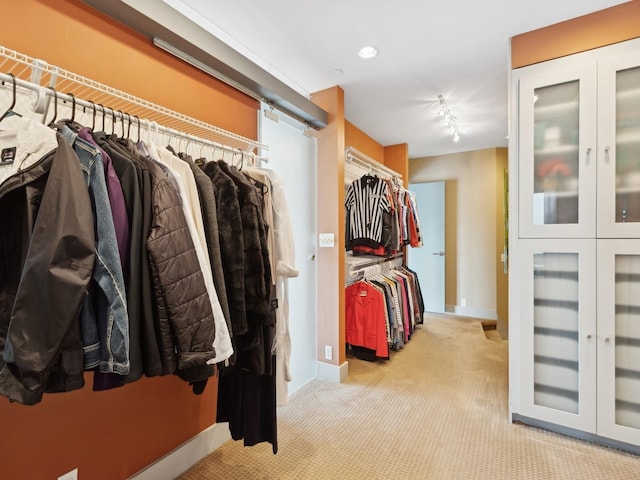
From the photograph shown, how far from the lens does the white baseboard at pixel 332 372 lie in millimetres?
2873

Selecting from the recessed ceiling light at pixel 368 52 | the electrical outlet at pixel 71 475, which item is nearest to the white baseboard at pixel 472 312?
the recessed ceiling light at pixel 368 52

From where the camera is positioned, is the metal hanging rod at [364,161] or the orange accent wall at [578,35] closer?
the orange accent wall at [578,35]

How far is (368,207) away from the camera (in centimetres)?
348

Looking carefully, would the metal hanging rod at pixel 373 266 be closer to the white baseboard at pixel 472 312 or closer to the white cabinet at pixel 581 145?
the white baseboard at pixel 472 312

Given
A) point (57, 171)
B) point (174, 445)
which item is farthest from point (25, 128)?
point (174, 445)

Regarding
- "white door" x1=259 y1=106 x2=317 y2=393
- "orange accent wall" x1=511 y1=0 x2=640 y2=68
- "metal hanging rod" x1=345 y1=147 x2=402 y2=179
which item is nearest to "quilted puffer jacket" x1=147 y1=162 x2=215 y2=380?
"white door" x1=259 y1=106 x2=317 y2=393

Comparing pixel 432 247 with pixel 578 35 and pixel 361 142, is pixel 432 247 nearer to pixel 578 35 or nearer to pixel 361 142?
pixel 361 142

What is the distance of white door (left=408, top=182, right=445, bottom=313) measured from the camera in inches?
209

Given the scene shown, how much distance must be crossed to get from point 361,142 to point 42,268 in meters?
3.71

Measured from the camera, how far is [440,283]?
17.3ft

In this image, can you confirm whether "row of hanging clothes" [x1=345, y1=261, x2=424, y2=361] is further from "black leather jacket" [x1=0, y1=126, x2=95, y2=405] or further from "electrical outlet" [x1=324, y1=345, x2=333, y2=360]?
"black leather jacket" [x1=0, y1=126, x2=95, y2=405]

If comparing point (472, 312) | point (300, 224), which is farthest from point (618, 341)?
point (472, 312)

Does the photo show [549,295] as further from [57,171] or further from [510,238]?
[57,171]

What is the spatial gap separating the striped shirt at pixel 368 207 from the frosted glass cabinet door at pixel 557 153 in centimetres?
148
